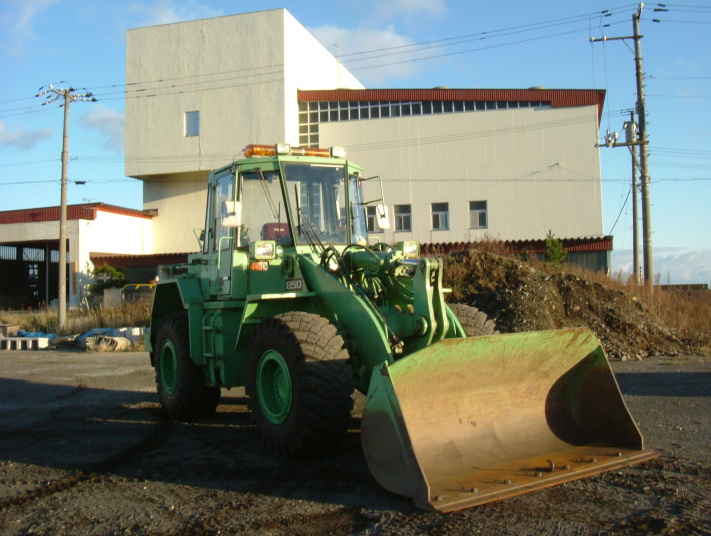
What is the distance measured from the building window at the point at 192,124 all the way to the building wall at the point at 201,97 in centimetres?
21

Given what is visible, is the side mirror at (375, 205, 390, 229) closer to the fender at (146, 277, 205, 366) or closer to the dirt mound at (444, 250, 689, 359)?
the fender at (146, 277, 205, 366)

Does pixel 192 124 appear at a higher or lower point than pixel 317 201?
higher

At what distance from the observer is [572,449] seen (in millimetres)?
5922

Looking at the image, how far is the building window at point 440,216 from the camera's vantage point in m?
32.4

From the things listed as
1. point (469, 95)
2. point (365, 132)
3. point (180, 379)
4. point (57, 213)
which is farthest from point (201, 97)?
point (180, 379)

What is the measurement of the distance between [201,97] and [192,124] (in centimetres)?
138

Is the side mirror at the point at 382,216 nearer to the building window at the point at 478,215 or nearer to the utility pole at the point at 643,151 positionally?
the utility pole at the point at 643,151

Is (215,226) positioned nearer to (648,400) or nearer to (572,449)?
(572,449)

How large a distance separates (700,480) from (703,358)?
962cm

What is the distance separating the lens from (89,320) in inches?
981

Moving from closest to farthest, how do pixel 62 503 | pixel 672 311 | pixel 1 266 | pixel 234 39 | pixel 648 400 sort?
1. pixel 62 503
2. pixel 648 400
3. pixel 672 311
4. pixel 234 39
5. pixel 1 266

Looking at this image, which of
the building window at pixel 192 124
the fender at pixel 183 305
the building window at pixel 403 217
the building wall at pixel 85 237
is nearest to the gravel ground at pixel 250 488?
the fender at pixel 183 305

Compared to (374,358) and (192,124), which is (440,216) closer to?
(192,124)

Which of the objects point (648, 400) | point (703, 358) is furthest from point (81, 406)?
point (703, 358)
